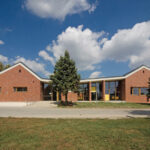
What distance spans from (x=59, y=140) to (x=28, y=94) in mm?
22358

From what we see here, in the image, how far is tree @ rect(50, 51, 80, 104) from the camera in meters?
16.4

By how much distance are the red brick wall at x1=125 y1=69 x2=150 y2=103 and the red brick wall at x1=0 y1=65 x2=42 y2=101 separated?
67.9 ft

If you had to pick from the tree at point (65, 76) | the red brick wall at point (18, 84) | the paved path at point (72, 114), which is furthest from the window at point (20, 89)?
the paved path at point (72, 114)

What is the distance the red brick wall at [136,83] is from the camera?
23.9 metres

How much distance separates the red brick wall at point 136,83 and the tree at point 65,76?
13.7 meters

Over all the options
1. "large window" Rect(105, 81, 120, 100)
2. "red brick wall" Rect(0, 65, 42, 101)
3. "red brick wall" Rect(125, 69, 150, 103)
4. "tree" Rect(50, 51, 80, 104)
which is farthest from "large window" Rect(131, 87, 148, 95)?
"red brick wall" Rect(0, 65, 42, 101)

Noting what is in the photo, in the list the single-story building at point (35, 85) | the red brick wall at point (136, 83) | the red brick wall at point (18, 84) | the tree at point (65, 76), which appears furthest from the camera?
Answer: the red brick wall at point (136, 83)

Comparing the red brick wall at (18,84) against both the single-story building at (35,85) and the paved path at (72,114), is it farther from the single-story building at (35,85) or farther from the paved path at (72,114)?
the paved path at (72,114)

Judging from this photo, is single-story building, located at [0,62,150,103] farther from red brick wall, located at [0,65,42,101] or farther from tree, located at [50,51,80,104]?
tree, located at [50,51,80,104]

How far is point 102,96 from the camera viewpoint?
26.0m

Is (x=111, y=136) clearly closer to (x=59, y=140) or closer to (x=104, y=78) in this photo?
(x=59, y=140)

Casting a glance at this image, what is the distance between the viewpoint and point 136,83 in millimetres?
24375

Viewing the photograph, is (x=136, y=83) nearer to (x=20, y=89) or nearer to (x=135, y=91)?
(x=135, y=91)

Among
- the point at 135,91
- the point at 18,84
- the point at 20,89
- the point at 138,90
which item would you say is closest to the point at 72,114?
the point at 20,89
